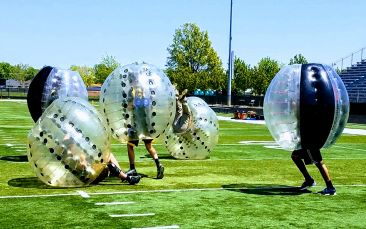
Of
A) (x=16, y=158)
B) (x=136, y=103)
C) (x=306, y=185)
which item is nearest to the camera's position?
(x=306, y=185)

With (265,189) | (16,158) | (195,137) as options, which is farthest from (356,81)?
(265,189)

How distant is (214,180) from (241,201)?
7.24ft

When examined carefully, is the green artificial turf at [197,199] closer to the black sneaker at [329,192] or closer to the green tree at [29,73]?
the black sneaker at [329,192]

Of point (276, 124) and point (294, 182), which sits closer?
point (276, 124)

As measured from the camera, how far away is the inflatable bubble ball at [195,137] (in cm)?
1350

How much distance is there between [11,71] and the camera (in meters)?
182

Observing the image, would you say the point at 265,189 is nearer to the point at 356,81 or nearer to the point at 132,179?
the point at 132,179

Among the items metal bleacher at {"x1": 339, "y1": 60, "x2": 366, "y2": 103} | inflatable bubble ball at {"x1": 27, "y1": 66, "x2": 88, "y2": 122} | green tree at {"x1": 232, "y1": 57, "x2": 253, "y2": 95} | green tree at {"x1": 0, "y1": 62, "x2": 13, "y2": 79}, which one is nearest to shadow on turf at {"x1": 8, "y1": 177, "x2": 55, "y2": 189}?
inflatable bubble ball at {"x1": 27, "y1": 66, "x2": 88, "y2": 122}

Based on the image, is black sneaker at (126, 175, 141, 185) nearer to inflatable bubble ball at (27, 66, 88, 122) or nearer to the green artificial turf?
the green artificial turf

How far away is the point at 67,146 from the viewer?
864cm

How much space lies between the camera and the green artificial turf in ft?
22.7

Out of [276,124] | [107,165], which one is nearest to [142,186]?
[107,165]

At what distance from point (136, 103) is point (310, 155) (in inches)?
127

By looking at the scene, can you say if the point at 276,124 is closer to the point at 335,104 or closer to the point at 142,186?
the point at 335,104
